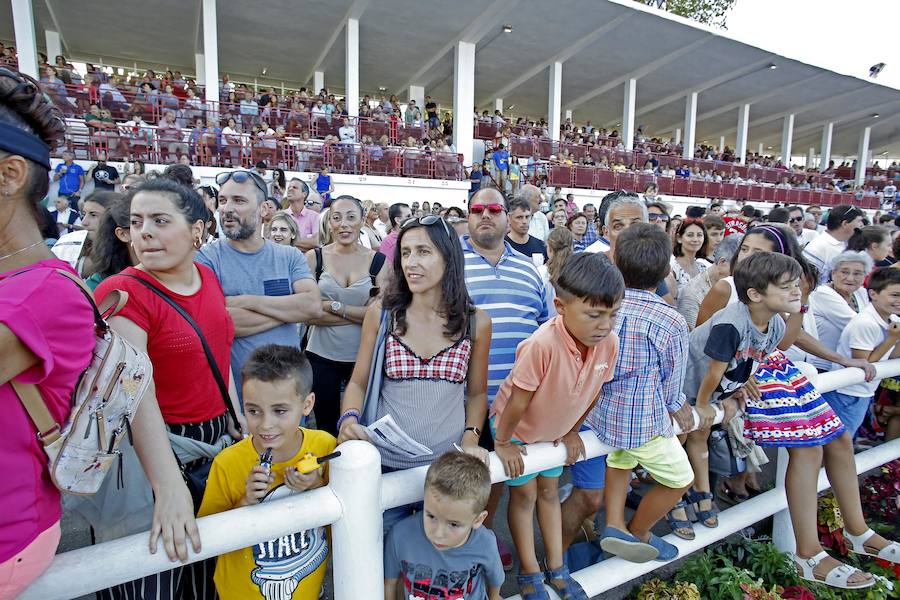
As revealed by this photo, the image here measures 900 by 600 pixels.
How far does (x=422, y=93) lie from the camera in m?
23.3

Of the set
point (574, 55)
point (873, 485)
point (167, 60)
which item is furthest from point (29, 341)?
point (167, 60)

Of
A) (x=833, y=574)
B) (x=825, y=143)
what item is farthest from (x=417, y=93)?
(x=825, y=143)

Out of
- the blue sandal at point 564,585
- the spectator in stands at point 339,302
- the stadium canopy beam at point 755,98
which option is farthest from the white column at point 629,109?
the blue sandal at point 564,585

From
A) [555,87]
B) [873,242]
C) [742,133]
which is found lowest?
[873,242]

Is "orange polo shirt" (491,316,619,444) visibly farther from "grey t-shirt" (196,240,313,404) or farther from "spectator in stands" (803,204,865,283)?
"spectator in stands" (803,204,865,283)

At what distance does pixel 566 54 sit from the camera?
2020 centimetres

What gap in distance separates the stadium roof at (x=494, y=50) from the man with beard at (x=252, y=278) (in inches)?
643

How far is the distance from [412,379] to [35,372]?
3.96ft

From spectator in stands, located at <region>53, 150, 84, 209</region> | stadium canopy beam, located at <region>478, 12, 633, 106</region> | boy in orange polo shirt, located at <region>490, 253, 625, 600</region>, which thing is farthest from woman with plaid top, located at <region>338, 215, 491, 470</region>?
stadium canopy beam, located at <region>478, 12, 633, 106</region>

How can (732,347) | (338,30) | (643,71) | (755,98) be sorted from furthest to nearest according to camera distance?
(755,98) < (643,71) < (338,30) < (732,347)

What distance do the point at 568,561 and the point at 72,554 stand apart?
2182mm

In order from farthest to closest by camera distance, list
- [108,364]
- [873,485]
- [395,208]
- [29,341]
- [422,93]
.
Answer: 1. [422,93]
2. [395,208]
3. [873,485]
4. [108,364]
5. [29,341]

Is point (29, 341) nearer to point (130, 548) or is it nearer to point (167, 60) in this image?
point (130, 548)

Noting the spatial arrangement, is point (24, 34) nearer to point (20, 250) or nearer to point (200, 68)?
point (200, 68)
